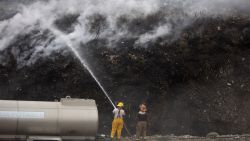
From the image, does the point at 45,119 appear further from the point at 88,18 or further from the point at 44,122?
the point at 88,18

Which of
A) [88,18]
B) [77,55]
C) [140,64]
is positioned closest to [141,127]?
[140,64]

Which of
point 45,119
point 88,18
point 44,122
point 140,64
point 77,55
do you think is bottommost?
point 44,122

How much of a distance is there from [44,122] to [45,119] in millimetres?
123

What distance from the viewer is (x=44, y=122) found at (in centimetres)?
1638

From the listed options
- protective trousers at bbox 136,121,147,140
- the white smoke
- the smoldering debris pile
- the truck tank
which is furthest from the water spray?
the truck tank

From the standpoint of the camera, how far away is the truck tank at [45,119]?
16.2 m

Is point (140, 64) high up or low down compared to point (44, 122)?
up

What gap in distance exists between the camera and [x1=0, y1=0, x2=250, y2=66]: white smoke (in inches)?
928

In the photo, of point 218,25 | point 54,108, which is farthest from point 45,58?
point 218,25

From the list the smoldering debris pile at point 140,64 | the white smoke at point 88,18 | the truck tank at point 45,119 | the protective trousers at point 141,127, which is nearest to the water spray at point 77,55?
the white smoke at point 88,18

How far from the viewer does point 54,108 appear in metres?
16.7

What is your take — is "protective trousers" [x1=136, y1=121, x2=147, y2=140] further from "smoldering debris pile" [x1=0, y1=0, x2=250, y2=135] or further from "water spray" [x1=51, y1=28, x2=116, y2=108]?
"water spray" [x1=51, y1=28, x2=116, y2=108]

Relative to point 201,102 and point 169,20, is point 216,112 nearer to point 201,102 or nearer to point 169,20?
point 201,102

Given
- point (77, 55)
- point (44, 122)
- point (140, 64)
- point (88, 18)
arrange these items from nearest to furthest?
point (44, 122) → point (77, 55) → point (140, 64) → point (88, 18)
